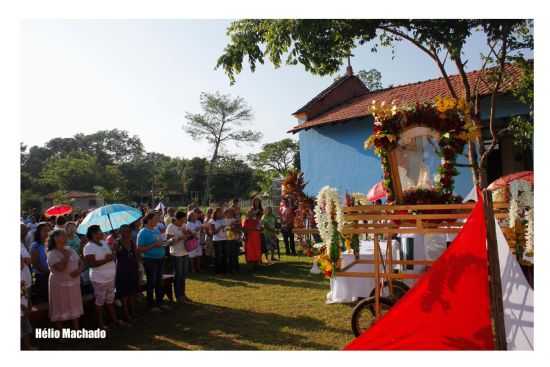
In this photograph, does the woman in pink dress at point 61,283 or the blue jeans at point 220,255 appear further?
the blue jeans at point 220,255

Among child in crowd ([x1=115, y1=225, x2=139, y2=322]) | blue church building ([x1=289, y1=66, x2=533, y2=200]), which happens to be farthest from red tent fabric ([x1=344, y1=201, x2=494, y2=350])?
blue church building ([x1=289, y1=66, x2=533, y2=200])

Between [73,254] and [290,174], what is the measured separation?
132 inches

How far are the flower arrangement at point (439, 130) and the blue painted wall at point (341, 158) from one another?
38.1 feet

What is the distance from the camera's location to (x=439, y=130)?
5961mm

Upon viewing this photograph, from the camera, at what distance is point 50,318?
6.34 meters

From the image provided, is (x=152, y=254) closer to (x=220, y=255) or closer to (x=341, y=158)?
(x=220, y=255)

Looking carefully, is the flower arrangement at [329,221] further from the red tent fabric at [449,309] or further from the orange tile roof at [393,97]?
the orange tile roof at [393,97]

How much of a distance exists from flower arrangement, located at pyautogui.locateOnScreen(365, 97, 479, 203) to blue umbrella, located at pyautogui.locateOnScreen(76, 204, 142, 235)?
15.9 ft

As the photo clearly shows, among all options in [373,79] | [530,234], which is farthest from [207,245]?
[373,79]

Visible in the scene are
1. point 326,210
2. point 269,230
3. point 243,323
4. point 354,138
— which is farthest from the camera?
point 354,138

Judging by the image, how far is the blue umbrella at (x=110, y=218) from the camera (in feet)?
27.3

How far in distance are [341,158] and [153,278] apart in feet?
40.5

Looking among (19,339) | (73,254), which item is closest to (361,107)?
(73,254)

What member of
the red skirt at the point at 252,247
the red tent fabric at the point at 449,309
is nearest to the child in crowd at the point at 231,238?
the red skirt at the point at 252,247
